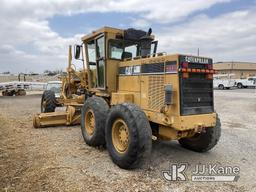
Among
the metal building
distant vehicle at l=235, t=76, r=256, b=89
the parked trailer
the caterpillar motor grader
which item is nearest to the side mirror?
the caterpillar motor grader

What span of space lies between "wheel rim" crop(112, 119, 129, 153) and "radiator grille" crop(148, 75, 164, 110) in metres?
0.72

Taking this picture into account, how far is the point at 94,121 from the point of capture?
21.8 ft

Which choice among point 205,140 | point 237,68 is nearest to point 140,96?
point 205,140

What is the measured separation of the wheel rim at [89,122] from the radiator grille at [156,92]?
1.86 metres

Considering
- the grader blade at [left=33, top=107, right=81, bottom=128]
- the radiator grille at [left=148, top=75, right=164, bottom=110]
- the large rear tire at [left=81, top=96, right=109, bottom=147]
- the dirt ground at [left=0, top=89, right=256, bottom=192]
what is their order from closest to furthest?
the dirt ground at [left=0, top=89, right=256, bottom=192] < the radiator grille at [left=148, top=75, right=164, bottom=110] < the large rear tire at [left=81, top=96, right=109, bottom=147] < the grader blade at [left=33, top=107, right=81, bottom=128]

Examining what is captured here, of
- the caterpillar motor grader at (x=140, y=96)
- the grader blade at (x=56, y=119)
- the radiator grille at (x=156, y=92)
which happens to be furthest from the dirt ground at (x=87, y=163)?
the radiator grille at (x=156, y=92)

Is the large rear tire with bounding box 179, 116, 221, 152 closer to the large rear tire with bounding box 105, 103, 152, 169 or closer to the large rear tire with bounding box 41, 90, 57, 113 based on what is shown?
the large rear tire with bounding box 105, 103, 152, 169

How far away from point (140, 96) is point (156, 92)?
0.61 meters

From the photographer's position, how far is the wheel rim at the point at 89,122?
7086mm

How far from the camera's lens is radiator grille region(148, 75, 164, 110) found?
5539 mm

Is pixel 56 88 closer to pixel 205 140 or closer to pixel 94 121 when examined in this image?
pixel 94 121

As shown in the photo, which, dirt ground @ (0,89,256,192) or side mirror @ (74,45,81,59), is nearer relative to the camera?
dirt ground @ (0,89,256,192)

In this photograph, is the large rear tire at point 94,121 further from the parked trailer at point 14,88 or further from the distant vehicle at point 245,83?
the distant vehicle at point 245,83

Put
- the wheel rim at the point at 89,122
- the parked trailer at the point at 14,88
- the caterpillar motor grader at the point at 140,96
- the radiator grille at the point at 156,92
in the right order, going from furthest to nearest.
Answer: the parked trailer at the point at 14,88 < the wheel rim at the point at 89,122 < the radiator grille at the point at 156,92 < the caterpillar motor grader at the point at 140,96
